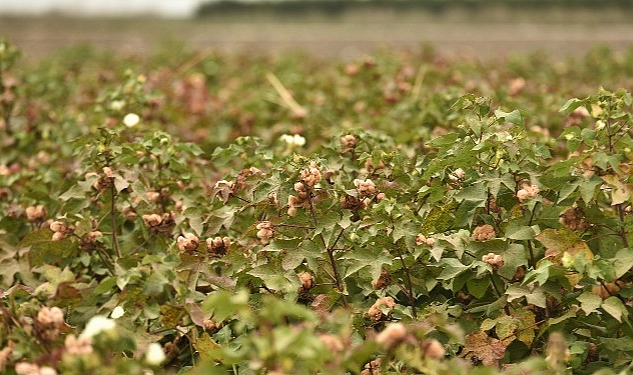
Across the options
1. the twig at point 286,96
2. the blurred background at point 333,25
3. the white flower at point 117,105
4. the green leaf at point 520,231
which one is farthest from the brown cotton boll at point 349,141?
the blurred background at point 333,25

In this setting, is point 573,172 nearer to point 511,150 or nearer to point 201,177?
point 511,150

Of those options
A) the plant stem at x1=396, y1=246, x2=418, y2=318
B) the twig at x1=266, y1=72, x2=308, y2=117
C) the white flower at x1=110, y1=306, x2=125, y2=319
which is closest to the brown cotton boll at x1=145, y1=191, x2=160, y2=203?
the white flower at x1=110, y1=306, x2=125, y2=319

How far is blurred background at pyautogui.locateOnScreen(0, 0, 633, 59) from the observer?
831 cm

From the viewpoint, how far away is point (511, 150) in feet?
5.78

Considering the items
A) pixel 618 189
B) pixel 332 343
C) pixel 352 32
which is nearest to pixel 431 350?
pixel 332 343

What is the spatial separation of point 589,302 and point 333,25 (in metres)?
9.57

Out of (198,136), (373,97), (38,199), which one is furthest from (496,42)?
(38,199)

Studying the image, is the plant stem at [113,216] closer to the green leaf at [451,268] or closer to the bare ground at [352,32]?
the green leaf at [451,268]

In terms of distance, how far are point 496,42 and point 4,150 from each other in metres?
6.05

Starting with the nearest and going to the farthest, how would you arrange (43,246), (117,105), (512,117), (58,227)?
(512,117)
(58,227)
(43,246)
(117,105)

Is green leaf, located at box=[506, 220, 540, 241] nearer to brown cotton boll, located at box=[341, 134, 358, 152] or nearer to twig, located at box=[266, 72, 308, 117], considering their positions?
brown cotton boll, located at box=[341, 134, 358, 152]

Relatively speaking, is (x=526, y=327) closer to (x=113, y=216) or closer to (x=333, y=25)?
(x=113, y=216)

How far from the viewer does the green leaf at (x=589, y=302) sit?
1509mm

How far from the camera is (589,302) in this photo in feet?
5.00
